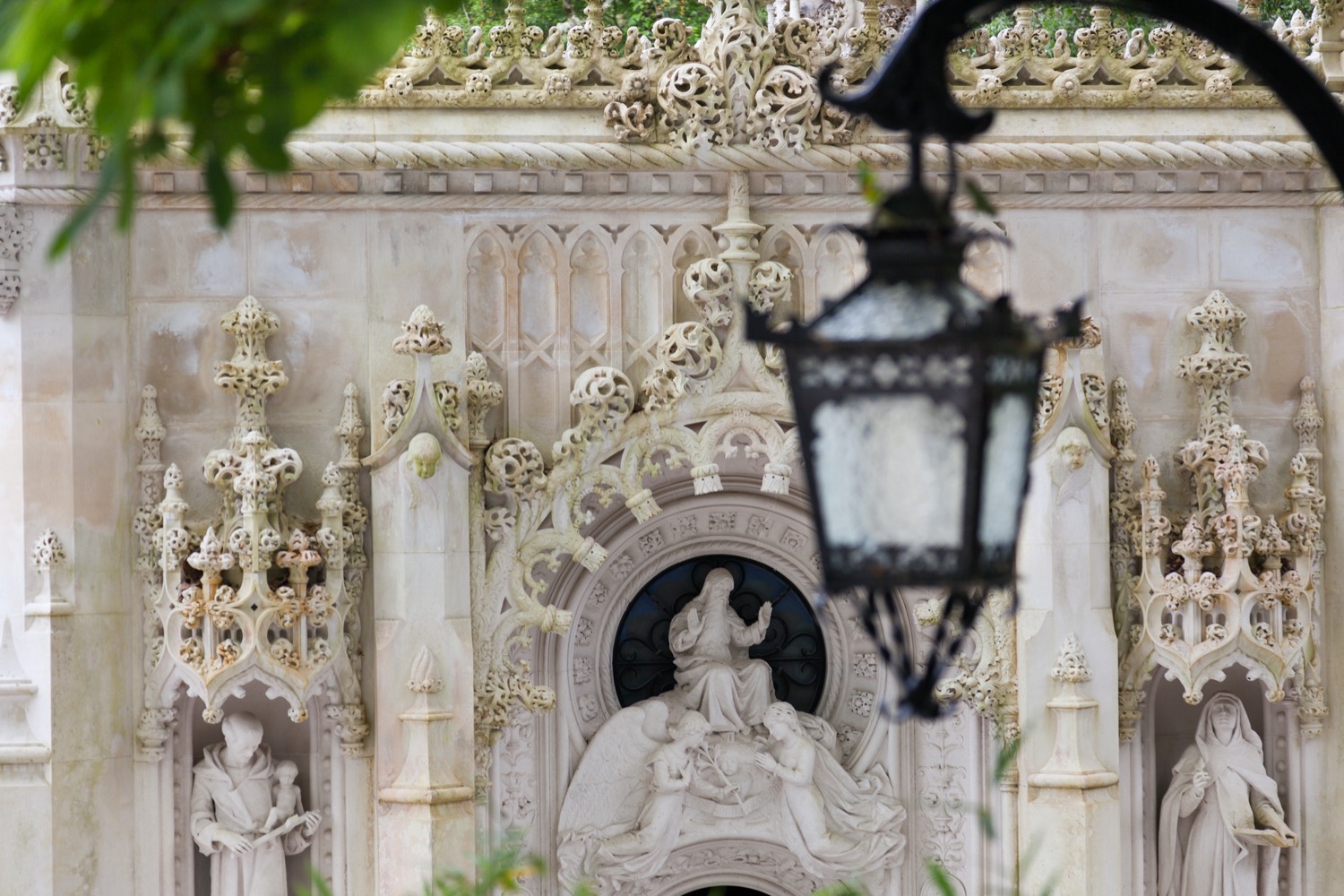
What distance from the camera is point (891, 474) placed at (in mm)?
2867

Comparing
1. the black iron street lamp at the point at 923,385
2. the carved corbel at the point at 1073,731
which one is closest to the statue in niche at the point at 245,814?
the carved corbel at the point at 1073,731

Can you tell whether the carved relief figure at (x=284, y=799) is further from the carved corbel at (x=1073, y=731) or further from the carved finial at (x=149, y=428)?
the carved corbel at (x=1073, y=731)

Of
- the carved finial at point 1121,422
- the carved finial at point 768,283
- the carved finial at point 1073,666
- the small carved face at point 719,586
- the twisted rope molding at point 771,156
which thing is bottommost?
the carved finial at point 1073,666

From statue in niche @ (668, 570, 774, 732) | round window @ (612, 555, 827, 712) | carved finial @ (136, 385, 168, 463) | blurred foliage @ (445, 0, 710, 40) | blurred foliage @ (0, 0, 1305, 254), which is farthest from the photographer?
blurred foliage @ (445, 0, 710, 40)

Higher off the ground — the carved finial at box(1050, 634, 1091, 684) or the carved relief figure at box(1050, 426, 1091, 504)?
the carved relief figure at box(1050, 426, 1091, 504)

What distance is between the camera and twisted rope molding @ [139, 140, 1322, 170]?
816 cm

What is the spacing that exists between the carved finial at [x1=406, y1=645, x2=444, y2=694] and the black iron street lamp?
5276 millimetres

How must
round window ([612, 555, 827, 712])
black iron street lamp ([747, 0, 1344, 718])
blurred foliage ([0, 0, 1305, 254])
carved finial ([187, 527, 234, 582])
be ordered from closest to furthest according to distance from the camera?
blurred foliage ([0, 0, 1305, 254]) → black iron street lamp ([747, 0, 1344, 718]) → carved finial ([187, 527, 234, 582]) → round window ([612, 555, 827, 712])

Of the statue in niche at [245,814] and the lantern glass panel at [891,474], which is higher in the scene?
the lantern glass panel at [891,474]

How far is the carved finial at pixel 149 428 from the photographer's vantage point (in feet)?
26.7

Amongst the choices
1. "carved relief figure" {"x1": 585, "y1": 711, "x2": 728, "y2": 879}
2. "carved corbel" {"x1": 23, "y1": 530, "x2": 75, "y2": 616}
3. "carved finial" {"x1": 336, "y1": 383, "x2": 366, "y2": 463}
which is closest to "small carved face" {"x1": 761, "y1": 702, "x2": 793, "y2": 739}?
"carved relief figure" {"x1": 585, "y1": 711, "x2": 728, "y2": 879}

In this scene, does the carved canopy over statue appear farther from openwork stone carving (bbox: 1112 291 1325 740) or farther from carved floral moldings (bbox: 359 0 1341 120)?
carved floral moldings (bbox: 359 0 1341 120)

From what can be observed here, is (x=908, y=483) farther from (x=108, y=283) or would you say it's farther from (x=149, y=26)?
(x=108, y=283)

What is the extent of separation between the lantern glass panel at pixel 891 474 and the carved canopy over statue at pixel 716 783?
556 centimetres
